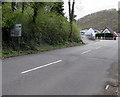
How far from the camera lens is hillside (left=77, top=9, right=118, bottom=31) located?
367 ft

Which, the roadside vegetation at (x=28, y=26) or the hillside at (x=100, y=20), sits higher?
the hillside at (x=100, y=20)

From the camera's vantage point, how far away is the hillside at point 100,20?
112 metres

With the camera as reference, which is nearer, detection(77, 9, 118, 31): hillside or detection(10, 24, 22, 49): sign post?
detection(10, 24, 22, 49): sign post

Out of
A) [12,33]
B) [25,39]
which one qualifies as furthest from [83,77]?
[25,39]

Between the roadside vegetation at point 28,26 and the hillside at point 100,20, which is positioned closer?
the roadside vegetation at point 28,26

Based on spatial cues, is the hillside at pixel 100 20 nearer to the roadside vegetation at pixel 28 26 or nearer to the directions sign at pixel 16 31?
the roadside vegetation at pixel 28 26

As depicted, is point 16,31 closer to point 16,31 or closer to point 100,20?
point 16,31

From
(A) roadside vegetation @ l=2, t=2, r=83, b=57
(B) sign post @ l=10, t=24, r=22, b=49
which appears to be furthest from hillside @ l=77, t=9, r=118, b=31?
(B) sign post @ l=10, t=24, r=22, b=49

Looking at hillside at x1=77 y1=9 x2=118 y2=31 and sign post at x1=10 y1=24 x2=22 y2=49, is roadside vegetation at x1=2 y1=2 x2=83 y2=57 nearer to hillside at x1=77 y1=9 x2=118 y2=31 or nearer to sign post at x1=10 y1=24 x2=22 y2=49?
sign post at x1=10 y1=24 x2=22 y2=49

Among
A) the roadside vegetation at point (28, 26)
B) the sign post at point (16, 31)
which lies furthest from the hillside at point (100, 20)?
the sign post at point (16, 31)

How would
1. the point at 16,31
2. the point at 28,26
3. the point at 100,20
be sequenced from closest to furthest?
the point at 16,31
the point at 28,26
the point at 100,20

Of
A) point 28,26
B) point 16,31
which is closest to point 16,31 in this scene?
point 16,31

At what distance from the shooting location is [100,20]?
11888cm

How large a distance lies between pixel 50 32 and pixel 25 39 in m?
6.32
